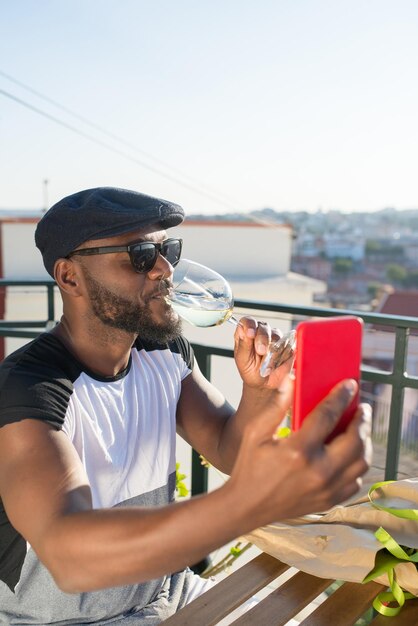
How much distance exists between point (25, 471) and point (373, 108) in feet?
174

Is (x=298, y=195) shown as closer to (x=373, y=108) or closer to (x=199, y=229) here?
(x=373, y=108)

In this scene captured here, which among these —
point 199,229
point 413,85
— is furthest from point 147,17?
point 413,85

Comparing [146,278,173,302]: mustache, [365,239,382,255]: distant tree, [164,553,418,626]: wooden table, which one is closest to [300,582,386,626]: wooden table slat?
[164,553,418,626]: wooden table

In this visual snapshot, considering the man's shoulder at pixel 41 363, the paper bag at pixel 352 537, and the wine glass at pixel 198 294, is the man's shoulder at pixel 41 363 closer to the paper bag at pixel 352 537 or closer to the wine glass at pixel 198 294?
the wine glass at pixel 198 294

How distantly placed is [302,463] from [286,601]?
2.28 ft

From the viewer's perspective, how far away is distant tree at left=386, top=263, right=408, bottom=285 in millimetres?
55188

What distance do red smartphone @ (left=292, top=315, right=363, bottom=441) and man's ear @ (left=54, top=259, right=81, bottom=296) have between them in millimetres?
838

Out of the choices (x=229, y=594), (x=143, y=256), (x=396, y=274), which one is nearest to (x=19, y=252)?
(x=143, y=256)

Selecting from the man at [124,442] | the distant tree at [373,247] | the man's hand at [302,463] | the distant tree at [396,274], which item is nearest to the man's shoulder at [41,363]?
the man at [124,442]

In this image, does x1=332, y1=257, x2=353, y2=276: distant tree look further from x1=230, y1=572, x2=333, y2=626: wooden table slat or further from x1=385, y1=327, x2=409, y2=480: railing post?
x1=230, y1=572, x2=333, y2=626: wooden table slat

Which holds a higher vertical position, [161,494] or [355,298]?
[161,494]

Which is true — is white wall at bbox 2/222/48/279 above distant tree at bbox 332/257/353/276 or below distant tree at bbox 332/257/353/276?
above

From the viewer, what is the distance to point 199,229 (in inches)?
799

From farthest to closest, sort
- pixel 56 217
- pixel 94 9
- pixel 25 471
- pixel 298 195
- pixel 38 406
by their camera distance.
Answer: pixel 298 195, pixel 94 9, pixel 56 217, pixel 38 406, pixel 25 471
